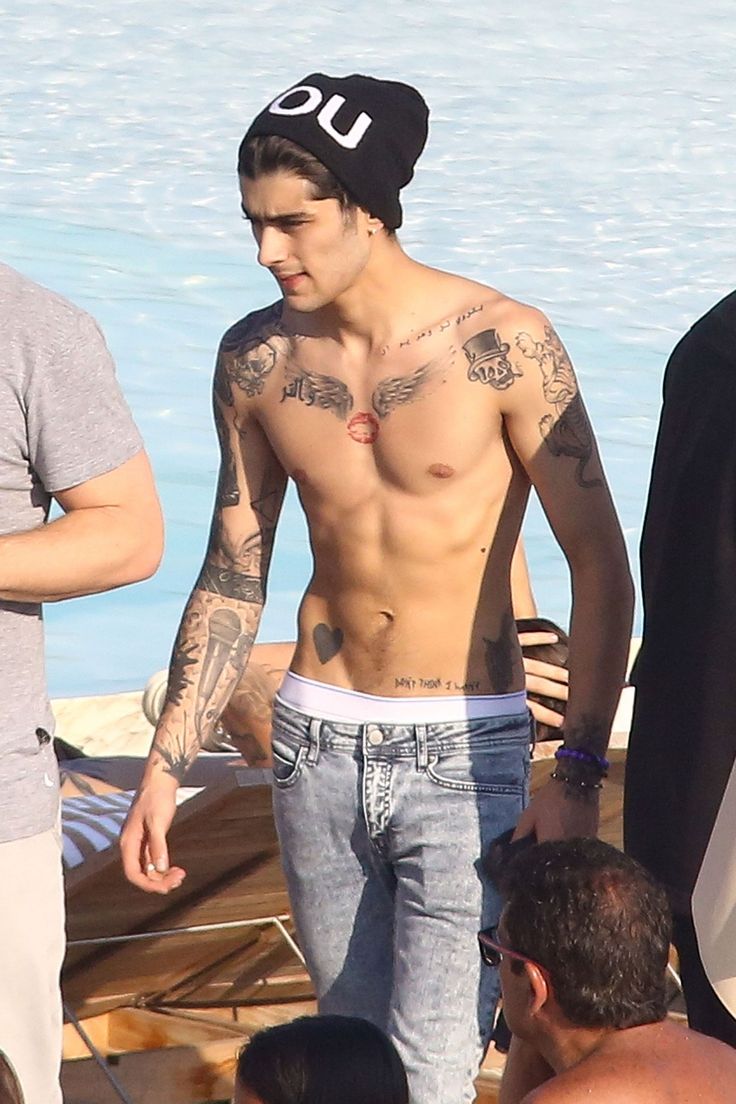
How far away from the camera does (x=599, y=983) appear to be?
94.8 inches

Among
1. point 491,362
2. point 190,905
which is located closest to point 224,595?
point 491,362

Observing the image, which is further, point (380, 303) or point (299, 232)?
point (380, 303)

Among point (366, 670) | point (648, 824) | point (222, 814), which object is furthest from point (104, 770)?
point (648, 824)

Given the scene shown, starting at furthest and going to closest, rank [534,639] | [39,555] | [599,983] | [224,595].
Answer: [534,639] < [224,595] < [39,555] < [599,983]

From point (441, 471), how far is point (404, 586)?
186 mm

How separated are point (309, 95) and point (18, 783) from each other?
3.63ft

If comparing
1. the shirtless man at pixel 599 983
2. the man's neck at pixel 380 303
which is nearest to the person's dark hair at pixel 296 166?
the man's neck at pixel 380 303

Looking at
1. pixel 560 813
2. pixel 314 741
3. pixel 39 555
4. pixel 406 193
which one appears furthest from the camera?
pixel 406 193

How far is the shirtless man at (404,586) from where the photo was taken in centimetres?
289

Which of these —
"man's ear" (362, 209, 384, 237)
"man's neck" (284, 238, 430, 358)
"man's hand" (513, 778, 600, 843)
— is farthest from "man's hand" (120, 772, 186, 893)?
"man's ear" (362, 209, 384, 237)

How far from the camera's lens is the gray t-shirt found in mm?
2600

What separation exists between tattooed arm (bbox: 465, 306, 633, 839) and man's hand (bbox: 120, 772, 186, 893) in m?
0.60

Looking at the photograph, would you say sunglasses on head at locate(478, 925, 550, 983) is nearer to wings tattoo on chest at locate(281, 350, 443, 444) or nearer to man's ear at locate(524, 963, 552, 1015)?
man's ear at locate(524, 963, 552, 1015)

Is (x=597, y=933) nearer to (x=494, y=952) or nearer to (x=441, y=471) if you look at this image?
(x=494, y=952)
